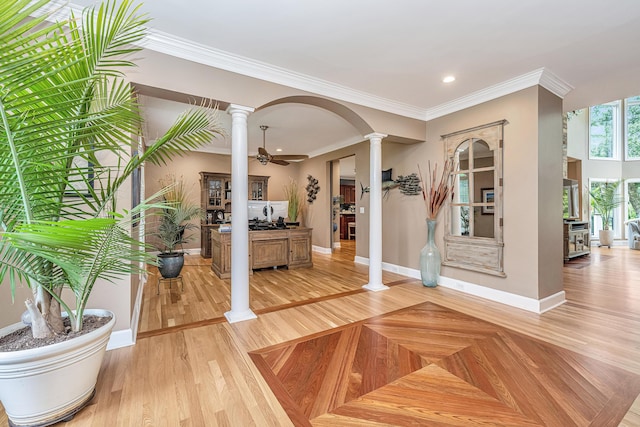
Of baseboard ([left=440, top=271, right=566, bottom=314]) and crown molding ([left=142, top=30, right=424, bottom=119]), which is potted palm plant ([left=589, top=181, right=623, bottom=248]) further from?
crown molding ([left=142, top=30, right=424, bottom=119])

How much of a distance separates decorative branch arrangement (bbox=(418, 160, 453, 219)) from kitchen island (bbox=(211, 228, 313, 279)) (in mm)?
2252

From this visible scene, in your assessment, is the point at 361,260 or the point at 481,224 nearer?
the point at 481,224

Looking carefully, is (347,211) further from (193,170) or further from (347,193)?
(193,170)

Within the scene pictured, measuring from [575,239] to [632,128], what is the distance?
552cm

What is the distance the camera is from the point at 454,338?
2371mm

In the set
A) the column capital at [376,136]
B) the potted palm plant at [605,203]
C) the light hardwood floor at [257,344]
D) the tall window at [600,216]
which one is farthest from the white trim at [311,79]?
the tall window at [600,216]

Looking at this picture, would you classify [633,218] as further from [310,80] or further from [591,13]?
[310,80]

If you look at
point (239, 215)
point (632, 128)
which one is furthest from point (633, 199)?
point (239, 215)

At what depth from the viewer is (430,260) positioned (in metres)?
3.92

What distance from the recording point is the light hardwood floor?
152 centimetres

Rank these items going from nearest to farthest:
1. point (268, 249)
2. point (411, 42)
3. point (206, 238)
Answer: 1. point (411, 42)
2. point (268, 249)
3. point (206, 238)

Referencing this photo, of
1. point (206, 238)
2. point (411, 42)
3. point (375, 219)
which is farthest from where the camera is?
point (206, 238)

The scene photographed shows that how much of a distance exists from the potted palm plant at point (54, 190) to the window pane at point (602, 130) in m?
11.4

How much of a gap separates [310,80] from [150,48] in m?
1.54
